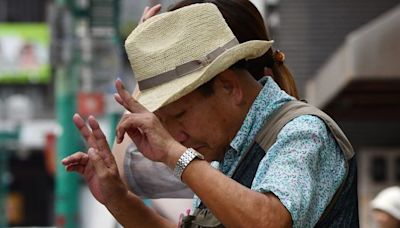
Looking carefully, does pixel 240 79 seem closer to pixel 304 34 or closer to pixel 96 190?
pixel 96 190

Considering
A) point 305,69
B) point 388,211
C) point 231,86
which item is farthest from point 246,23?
point 305,69

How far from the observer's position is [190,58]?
293 cm

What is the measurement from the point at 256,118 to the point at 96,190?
522 mm

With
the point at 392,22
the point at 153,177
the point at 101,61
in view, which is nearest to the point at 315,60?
the point at 101,61

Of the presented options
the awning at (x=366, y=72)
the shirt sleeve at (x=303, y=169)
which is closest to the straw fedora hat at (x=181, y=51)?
the shirt sleeve at (x=303, y=169)

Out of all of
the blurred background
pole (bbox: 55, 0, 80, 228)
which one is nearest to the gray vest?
the blurred background

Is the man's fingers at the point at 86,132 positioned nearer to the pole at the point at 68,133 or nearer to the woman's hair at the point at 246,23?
the woman's hair at the point at 246,23

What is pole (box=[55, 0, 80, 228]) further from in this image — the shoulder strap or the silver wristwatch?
the silver wristwatch

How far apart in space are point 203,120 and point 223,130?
0.06 metres

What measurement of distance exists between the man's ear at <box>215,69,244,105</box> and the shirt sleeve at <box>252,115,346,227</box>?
158mm

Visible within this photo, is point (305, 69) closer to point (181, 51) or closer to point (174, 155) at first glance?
point (181, 51)

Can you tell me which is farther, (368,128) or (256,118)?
(368,128)

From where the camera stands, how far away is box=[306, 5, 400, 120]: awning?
39.6ft

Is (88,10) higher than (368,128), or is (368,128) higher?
(88,10)
